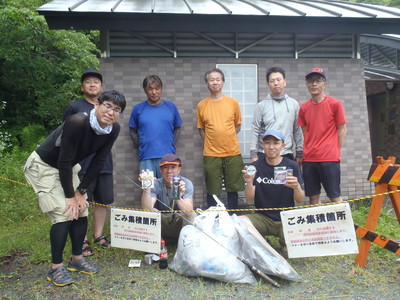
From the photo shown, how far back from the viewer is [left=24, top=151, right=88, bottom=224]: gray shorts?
313 centimetres

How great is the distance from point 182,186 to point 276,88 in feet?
6.00

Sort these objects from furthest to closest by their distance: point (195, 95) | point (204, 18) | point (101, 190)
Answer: point (195, 95) < point (204, 18) < point (101, 190)

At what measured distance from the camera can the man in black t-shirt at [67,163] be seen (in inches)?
118

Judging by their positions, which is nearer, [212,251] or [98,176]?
[212,251]

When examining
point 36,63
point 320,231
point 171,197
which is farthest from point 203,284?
point 36,63

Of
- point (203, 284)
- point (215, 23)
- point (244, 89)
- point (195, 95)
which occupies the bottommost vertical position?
point (203, 284)

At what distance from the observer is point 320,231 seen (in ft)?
10.6

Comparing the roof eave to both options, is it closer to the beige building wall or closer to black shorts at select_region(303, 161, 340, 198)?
the beige building wall

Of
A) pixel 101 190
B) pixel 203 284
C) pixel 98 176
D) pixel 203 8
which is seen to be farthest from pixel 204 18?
pixel 203 284

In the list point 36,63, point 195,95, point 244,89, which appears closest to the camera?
point 195,95

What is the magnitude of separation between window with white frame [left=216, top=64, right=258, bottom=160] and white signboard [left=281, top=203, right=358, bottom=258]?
2.51 meters

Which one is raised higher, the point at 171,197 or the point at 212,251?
the point at 171,197

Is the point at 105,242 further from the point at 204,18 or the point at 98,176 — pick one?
the point at 204,18

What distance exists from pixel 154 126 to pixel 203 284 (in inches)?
85.4
